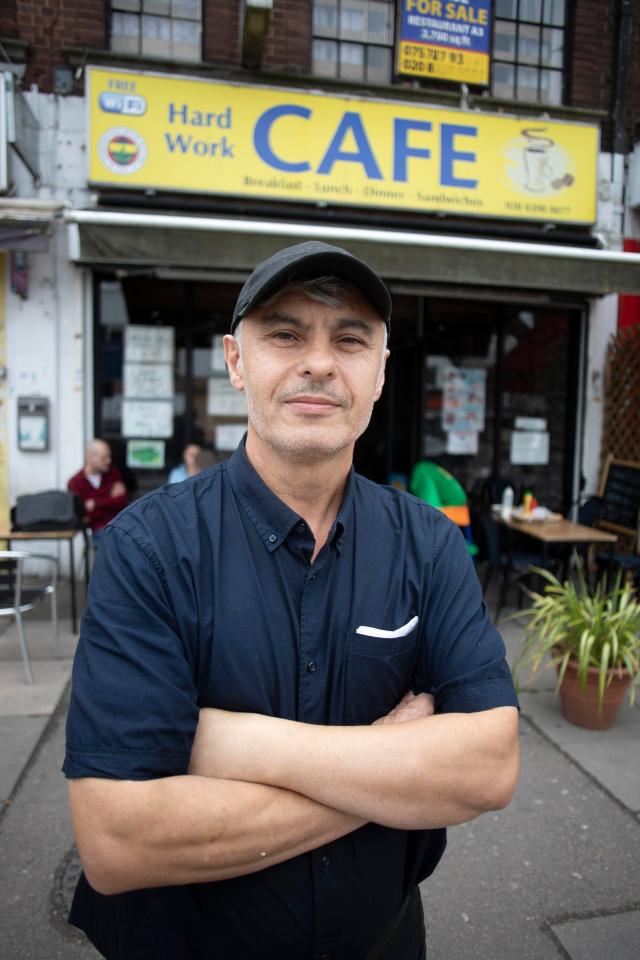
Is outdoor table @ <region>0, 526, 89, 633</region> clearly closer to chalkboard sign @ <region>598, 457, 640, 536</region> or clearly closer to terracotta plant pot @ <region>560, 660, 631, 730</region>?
terracotta plant pot @ <region>560, 660, 631, 730</region>

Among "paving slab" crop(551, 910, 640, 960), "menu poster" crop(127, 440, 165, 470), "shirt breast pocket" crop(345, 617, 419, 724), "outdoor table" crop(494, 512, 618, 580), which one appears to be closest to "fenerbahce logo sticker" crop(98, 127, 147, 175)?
"menu poster" crop(127, 440, 165, 470)

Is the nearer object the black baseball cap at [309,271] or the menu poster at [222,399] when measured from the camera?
the black baseball cap at [309,271]

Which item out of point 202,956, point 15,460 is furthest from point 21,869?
point 15,460

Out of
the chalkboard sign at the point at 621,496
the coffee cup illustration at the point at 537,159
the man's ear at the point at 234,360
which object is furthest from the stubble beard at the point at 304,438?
the coffee cup illustration at the point at 537,159

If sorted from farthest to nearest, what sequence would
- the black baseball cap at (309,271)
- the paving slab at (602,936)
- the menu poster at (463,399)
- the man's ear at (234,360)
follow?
1. the menu poster at (463,399)
2. the paving slab at (602,936)
3. the man's ear at (234,360)
4. the black baseball cap at (309,271)

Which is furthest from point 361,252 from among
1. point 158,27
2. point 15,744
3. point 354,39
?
point 15,744

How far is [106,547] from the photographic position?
1216 millimetres

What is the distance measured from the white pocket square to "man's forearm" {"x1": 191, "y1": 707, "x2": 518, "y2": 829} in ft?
0.53

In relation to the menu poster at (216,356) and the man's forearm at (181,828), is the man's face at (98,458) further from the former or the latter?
the man's forearm at (181,828)

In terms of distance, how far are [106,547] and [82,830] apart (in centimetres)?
47

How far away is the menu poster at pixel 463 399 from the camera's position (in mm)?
7844

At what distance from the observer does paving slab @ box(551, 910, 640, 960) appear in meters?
2.23

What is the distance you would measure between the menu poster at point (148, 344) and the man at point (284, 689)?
5.94 meters

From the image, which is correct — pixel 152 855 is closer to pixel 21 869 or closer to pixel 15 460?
pixel 21 869
